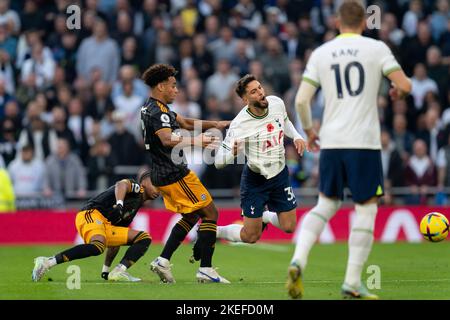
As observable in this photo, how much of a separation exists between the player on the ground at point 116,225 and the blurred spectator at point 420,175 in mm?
10065

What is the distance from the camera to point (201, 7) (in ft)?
79.3

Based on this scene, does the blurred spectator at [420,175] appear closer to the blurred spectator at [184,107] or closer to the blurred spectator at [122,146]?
the blurred spectator at [184,107]

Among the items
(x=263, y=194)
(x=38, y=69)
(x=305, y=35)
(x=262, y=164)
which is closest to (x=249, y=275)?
(x=263, y=194)

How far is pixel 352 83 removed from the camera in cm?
952

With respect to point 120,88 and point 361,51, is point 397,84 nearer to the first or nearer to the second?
point 361,51

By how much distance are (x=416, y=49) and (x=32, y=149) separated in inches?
359

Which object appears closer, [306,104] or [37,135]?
[306,104]

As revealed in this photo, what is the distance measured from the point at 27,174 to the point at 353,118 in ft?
40.7

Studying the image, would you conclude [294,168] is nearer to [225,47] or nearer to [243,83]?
[225,47]

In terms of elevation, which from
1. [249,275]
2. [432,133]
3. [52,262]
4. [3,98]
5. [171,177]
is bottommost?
[249,275]

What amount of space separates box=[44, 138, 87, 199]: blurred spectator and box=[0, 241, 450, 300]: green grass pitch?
171cm

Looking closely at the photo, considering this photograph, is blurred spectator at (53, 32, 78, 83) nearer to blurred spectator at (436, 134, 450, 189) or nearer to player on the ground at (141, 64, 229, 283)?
blurred spectator at (436, 134, 450, 189)

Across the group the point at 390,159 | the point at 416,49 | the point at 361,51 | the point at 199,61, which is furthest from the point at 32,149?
the point at 361,51

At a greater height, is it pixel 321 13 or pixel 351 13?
pixel 321 13
